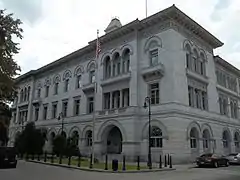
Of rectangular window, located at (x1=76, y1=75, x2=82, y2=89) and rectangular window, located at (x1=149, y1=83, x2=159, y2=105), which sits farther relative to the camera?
rectangular window, located at (x1=76, y1=75, x2=82, y2=89)

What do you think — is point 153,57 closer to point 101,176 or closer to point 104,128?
point 104,128

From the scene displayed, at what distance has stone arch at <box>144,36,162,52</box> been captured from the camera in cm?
3140

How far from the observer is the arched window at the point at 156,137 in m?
29.1

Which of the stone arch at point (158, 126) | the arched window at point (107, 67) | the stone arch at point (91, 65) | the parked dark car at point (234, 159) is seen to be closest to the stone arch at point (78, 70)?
the stone arch at point (91, 65)

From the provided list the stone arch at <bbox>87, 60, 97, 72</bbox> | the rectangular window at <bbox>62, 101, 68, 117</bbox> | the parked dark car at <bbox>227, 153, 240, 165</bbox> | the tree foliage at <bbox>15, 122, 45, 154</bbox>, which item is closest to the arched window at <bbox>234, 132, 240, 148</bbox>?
the parked dark car at <bbox>227, 153, 240, 165</bbox>

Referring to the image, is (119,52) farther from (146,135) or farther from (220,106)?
(220,106)

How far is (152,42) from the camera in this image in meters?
32.2

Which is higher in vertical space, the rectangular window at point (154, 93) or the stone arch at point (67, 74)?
the stone arch at point (67, 74)

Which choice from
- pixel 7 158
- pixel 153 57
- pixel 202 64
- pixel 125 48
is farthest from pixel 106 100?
pixel 7 158

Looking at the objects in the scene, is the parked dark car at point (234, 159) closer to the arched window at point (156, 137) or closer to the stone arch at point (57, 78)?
the arched window at point (156, 137)

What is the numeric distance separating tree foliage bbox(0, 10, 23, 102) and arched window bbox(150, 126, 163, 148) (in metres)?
18.6

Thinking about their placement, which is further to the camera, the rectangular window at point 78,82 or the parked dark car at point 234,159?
the rectangular window at point 78,82

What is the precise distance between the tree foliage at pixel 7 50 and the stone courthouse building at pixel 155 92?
1287 cm

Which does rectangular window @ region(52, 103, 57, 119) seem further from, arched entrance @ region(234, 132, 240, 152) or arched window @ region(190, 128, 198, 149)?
arched entrance @ region(234, 132, 240, 152)
